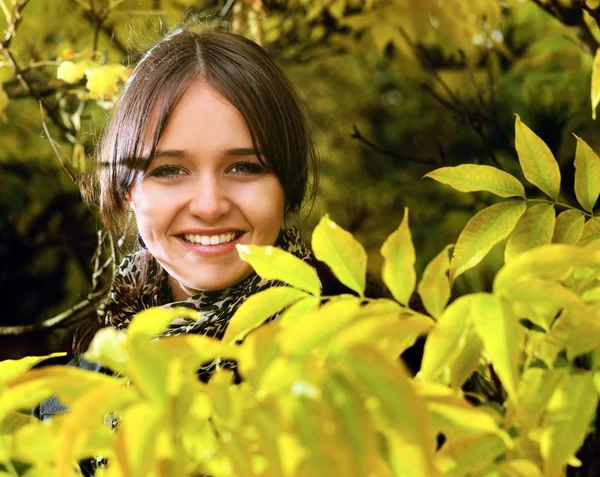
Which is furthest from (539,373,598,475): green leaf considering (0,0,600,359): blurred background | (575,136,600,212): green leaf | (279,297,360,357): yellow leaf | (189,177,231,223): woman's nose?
(0,0,600,359): blurred background

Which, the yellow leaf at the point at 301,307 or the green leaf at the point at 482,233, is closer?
the yellow leaf at the point at 301,307

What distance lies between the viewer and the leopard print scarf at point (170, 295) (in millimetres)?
932

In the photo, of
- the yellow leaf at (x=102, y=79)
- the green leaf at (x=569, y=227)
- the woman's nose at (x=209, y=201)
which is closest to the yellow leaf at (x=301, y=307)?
the green leaf at (x=569, y=227)

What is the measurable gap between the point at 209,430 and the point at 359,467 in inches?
3.9

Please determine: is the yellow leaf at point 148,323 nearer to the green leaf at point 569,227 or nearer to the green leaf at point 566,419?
the green leaf at point 566,419

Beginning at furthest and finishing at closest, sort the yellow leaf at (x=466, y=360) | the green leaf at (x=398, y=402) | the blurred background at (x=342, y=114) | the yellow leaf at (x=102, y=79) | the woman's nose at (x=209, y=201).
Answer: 1. the blurred background at (x=342, y=114)
2. the yellow leaf at (x=102, y=79)
3. the woman's nose at (x=209, y=201)
4. the yellow leaf at (x=466, y=360)
5. the green leaf at (x=398, y=402)

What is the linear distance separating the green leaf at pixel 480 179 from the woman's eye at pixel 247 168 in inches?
13.6

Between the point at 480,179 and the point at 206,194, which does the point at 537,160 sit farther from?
the point at 206,194

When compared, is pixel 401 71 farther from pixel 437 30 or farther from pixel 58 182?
pixel 58 182

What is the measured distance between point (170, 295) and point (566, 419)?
0.73m

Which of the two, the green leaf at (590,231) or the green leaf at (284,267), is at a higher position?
the green leaf at (284,267)

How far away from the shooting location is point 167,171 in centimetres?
90

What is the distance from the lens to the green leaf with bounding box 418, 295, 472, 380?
397 mm

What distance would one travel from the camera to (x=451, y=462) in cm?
42
